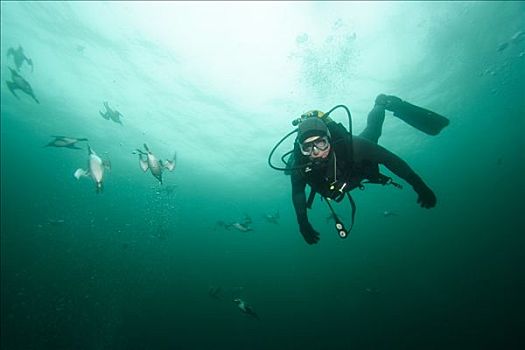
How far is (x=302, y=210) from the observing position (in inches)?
207

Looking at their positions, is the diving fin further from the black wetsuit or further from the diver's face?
the diver's face

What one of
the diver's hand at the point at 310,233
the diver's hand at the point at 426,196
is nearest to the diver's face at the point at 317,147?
the diver's hand at the point at 310,233

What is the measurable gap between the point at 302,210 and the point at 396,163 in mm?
1705

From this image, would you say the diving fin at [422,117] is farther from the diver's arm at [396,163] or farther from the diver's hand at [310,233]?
the diver's hand at [310,233]

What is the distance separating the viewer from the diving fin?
6.39 m

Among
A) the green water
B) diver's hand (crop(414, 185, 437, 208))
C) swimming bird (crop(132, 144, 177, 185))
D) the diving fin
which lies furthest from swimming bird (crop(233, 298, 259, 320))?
the green water

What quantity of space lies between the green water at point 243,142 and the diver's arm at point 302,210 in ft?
33.1

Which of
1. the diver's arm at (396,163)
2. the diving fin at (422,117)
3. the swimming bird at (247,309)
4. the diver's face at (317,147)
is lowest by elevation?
the swimming bird at (247,309)

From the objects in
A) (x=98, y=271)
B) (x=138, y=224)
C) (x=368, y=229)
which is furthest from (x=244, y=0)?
(x=368, y=229)

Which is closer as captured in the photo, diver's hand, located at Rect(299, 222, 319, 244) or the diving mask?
the diving mask

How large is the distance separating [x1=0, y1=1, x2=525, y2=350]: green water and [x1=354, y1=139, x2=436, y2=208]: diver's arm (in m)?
10.7

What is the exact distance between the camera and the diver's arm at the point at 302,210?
520cm

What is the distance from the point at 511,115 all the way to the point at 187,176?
45.9 m

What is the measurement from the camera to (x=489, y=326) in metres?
16.8
